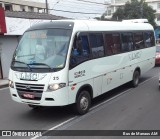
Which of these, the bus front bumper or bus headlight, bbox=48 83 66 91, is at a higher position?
bus headlight, bbox=48 83 66 91

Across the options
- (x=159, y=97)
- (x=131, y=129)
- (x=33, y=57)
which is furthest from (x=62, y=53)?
(x=159, y=97)

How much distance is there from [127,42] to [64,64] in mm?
4792

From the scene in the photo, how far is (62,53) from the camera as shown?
788 cm

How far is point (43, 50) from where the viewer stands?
8102mm

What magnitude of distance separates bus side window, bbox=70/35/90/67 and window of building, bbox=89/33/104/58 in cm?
31

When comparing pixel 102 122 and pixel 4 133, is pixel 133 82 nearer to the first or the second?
pixel 102 122

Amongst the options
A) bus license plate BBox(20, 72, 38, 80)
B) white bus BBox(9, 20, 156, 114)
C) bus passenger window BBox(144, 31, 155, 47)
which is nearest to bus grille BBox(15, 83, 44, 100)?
white bus BBox(9, 20, 156, 114)

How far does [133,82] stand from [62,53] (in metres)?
5.38

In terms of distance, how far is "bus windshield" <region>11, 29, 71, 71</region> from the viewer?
7815 millimetres

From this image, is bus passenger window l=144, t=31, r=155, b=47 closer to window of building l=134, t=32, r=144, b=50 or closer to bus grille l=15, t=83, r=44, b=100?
window of building l=134, t=32, r=144, b=50

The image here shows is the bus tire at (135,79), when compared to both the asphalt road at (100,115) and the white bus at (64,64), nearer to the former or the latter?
the asphalt road at (100,115)

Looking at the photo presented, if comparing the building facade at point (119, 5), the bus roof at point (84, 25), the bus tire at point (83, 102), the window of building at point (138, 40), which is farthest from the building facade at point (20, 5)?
the bus tire at point (83, 102)

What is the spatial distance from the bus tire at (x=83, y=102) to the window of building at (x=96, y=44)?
1.23m

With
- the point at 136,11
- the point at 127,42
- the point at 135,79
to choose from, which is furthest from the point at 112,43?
the point at 136,11
